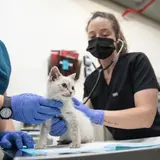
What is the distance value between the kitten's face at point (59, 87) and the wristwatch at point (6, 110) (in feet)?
0.55

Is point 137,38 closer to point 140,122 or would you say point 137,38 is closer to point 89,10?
point 89,10

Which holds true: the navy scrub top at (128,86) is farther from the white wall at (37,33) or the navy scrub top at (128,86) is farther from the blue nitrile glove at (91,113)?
the white wall at (37,33)

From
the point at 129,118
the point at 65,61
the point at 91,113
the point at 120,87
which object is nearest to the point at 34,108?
the point at 91,113

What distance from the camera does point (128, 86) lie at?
1.21 meters

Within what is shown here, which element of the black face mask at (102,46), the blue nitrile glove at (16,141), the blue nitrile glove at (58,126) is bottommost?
the blue nitrile glove at (16,141)

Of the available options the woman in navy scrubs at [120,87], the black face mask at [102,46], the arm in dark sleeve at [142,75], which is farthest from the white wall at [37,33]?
the arm in dark sleeve at [142,75]

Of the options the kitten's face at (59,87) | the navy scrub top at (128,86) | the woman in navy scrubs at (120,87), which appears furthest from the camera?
the navy scrub top at (128,86)

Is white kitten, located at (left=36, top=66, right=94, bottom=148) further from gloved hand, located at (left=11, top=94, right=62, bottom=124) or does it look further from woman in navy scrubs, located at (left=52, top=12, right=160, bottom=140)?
woman in navy scrubs, located at (left=52, top=12, right=160, bottom=140)

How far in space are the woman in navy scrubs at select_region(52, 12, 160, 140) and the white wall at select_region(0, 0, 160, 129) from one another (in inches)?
20.6

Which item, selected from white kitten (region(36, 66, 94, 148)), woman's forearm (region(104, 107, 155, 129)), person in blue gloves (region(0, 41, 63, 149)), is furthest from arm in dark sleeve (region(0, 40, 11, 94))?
woman's forearm (region(104, 107, 155, 129))

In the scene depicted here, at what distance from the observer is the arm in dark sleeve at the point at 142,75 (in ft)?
3.71

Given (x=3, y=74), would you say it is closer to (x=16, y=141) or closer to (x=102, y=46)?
(x=16, y=141)

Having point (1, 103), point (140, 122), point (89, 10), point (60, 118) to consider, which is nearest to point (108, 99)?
point (140, 122)

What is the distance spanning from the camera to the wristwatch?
0.80 meters
